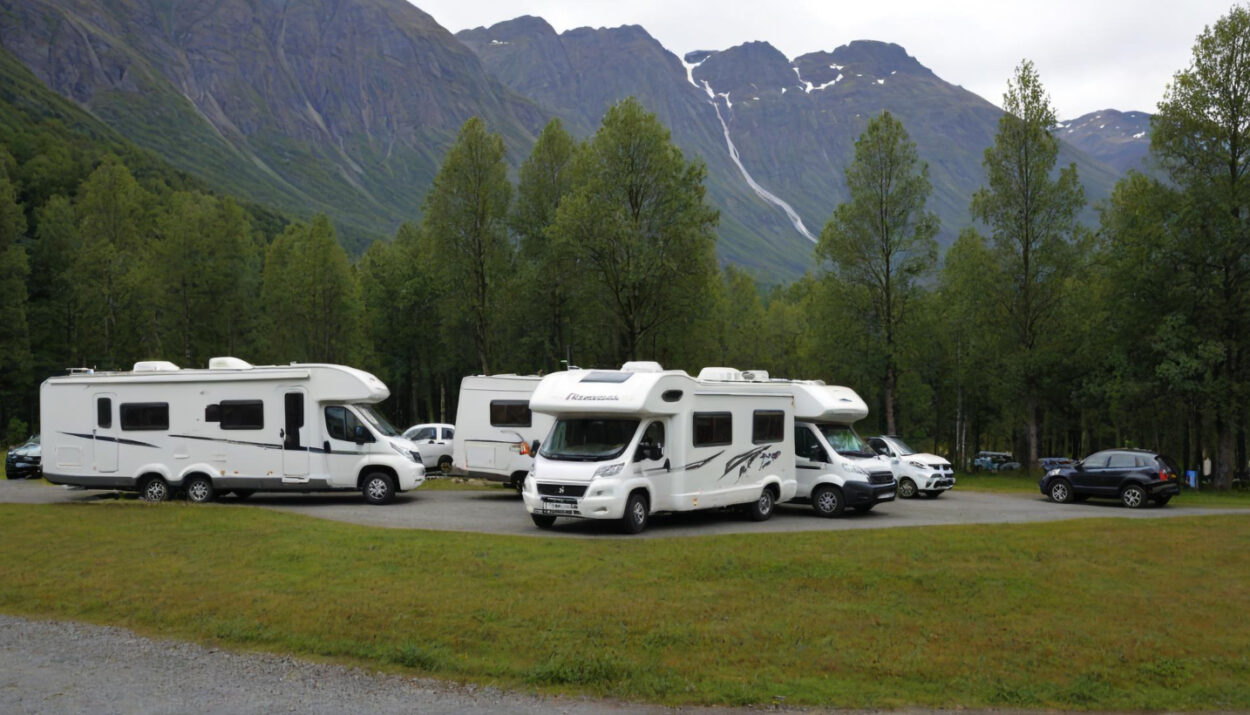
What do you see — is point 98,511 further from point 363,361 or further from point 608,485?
point 363,361

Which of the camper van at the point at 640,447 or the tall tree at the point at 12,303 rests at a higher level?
the tall tree at the point at 12,303

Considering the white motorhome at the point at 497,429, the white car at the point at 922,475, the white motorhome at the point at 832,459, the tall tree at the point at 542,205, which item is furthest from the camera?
the tall tree at the point at 542,205

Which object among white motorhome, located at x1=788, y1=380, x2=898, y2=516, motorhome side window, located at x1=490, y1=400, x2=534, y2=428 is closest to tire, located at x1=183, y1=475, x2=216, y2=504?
motorhome side window, located at x1=490, y1=400, x2=534, y2=428

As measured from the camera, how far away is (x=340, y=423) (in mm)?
20906

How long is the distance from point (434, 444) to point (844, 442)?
49.6 feet

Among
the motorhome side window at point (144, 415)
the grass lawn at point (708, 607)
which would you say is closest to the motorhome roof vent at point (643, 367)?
the grass lawn at point (708, 607)

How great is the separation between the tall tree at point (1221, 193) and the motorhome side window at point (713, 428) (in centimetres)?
2359

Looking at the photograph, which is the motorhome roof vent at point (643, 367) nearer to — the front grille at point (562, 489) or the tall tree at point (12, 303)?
the front grille at point (562, 489)

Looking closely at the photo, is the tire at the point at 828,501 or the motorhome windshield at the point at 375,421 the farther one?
the motorhome windshield at the point at 375,421

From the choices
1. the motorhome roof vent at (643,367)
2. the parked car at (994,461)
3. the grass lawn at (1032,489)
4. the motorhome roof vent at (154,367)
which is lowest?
the parked car at (994,461)

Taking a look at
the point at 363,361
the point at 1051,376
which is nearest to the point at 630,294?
the point at 1051,376

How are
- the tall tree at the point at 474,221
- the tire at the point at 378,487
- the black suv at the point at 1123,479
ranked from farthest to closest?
the tall tree at the point at 474,221
the black suv at the point at 1123,479
the tire at the point at 378,487

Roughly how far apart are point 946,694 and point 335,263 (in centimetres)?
5207

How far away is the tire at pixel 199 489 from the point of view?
2080cm
